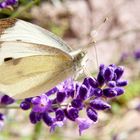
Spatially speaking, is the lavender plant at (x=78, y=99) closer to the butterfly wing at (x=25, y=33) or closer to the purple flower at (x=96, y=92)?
the purple flower at (x=96, y=92)

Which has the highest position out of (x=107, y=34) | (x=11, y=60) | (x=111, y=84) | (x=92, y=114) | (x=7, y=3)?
(x=107, y=34)

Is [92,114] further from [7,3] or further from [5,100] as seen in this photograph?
[7,3]

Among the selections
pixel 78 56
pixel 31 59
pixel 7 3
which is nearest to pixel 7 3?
pixel 7 3

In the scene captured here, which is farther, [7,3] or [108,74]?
[7,3]

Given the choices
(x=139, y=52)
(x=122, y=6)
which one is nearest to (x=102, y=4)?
(x=122, y=6)

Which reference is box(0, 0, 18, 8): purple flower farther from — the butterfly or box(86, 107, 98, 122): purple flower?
box(86, 107, 98, 122): purple flower

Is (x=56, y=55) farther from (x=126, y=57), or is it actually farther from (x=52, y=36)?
(x=126, y=57)

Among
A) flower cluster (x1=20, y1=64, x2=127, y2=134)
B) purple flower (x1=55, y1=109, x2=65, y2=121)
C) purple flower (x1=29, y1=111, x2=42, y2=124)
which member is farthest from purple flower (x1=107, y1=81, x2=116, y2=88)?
purple flower (x1=29, y1=111, x2=42, y2=124)
